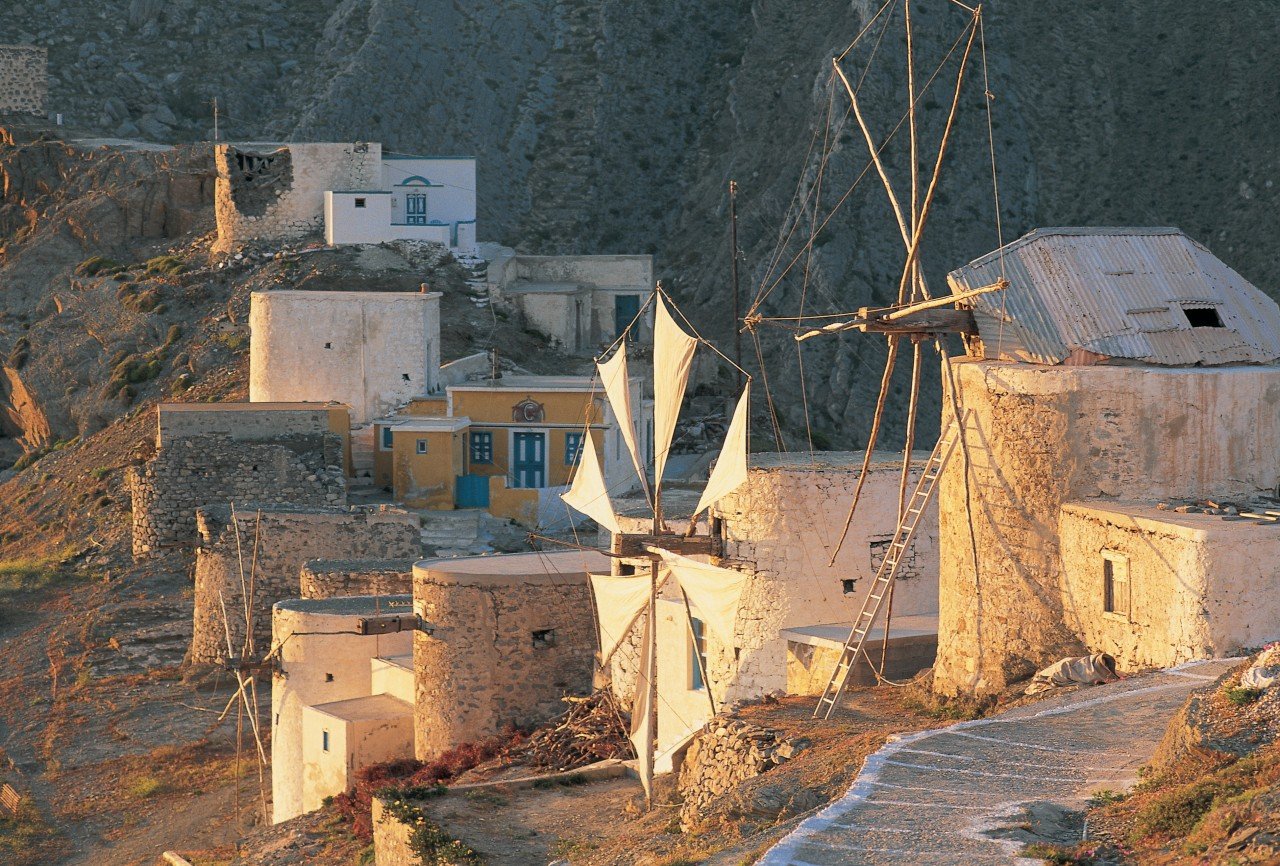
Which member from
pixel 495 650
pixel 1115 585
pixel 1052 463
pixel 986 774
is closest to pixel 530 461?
pixel 495 650

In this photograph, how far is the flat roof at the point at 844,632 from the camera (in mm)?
22156

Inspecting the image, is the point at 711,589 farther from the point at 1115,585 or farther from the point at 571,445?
the point at 571,445

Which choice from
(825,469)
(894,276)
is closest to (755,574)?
(825,469)

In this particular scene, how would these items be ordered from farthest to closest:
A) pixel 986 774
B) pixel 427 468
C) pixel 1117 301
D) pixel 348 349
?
pixel 348 349 < pixel 427 468 < pixel 1117 301 < pixel 986 774

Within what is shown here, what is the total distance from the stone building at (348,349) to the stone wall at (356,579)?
31.7 ft

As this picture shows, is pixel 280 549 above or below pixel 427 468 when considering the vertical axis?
below

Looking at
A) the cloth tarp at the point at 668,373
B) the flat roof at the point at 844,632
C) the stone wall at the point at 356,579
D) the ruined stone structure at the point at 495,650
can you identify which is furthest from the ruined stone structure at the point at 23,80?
the flat roof at the point at 844,632

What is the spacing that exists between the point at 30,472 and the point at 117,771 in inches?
653

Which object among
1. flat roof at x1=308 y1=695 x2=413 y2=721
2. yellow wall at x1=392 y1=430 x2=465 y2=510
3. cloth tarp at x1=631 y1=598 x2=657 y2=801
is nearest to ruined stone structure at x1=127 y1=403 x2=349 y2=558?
yellow wall at x1=392 y1=430 x2=465 y2=510

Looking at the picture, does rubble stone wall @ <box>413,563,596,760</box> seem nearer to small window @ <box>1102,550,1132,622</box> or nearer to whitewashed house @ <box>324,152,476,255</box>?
small window @ <box>1102,550,1132,622</box>

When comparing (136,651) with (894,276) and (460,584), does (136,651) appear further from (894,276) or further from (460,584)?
(894,276)

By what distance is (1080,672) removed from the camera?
18734 millimetres

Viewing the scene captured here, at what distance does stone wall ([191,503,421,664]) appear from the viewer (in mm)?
34562

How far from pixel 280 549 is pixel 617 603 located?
11329mm
